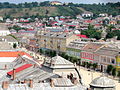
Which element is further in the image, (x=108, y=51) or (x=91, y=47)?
(x=91, y=47)

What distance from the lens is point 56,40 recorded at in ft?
334

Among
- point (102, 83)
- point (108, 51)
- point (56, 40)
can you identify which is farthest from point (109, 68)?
point (102, 83)

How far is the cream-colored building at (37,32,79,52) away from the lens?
95825mm

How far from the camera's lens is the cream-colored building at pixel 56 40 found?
95.8 metres

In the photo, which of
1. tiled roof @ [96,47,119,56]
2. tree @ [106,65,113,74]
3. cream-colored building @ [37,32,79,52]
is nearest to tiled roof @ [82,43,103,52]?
tiled roof @ [96,47,119,56]

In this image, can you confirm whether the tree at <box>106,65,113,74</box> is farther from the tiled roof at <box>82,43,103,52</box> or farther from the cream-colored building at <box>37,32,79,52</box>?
the cream-colored building at <box>37,32,79,52</box>

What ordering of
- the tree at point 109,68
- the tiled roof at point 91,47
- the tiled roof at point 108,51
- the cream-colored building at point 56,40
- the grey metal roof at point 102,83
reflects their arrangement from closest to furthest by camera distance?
the grey metal roof at point 102,83
the tree at point 109,68
the tiled roof at point 108,51
the tiled roof at point 91,47
the cream-colored building at point 56,40

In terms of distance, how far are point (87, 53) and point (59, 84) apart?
5954 cm

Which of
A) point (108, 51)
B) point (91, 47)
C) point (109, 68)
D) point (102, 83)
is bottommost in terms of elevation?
point (91, 47)

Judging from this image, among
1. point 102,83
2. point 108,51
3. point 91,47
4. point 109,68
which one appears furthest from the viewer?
point 91,47

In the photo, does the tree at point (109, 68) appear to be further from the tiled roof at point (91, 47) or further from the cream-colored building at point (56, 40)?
the cream-colored building at point (56, 40)

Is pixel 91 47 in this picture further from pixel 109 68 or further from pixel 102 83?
pixel 102 83

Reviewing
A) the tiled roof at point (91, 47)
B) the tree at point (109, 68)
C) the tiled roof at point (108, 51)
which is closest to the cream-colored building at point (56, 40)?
the tiled roof at point (91, 47)

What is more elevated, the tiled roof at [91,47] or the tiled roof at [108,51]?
the tiled roof at [108,51]
